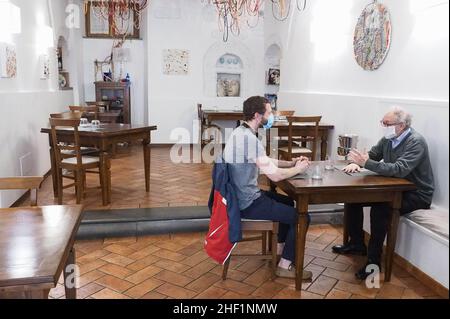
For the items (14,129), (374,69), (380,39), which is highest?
(380,39)

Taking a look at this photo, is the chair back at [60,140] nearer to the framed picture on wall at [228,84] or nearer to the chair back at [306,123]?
the chair back at [306,123]

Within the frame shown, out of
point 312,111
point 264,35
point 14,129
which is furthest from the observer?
point 264,35

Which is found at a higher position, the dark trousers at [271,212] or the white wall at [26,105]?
the white wall at [26,105]

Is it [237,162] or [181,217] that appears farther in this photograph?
[181,217]

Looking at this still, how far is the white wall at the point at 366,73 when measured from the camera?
0.88m

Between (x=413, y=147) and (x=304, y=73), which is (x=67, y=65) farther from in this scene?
(x=413, y=147)

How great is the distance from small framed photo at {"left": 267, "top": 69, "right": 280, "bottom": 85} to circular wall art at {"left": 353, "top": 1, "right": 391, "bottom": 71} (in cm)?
452

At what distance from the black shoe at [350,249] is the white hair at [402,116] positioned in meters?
1.85

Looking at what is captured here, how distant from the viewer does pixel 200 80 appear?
8.32 m

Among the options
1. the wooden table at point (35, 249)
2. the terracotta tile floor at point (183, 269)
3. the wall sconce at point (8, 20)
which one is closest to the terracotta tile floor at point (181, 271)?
the terracotta tile floor at point (183, 269)

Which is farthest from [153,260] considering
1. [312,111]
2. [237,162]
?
[312,111]

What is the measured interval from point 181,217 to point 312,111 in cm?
274

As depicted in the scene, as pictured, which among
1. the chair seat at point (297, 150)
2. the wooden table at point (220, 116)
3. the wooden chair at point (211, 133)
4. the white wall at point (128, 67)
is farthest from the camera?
the white wall at point (128, 67)

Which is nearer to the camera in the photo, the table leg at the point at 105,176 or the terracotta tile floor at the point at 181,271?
the terracotta tile floor at the point at 181,271
